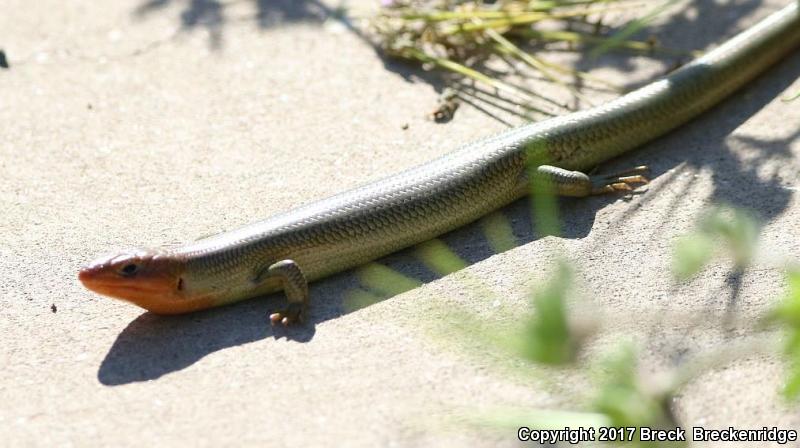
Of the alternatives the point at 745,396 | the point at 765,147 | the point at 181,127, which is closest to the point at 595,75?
the point at 765,147

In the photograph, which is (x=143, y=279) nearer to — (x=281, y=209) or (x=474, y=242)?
(x=281, y=209)

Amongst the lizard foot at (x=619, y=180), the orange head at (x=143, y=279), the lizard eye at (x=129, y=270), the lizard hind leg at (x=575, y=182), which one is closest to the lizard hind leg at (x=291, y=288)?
the orange head at (x=143, y=279)

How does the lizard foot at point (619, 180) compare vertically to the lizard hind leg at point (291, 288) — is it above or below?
below

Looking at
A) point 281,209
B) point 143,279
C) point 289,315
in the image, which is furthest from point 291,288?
point 281,209

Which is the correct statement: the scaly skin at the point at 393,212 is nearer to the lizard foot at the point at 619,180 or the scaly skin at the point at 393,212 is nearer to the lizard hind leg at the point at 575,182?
the lizard hind leg at the point at 575,182

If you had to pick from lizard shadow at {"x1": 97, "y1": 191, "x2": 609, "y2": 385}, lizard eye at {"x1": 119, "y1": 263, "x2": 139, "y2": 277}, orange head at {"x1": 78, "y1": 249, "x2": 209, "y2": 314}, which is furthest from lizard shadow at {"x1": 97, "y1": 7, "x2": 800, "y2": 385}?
lizard eye at {"x1": 119, "y1": 263, "x2": 139, "y2": 277}
